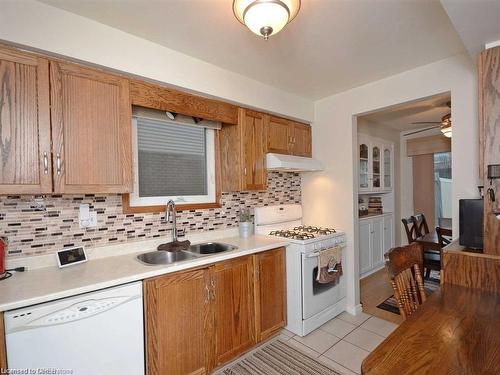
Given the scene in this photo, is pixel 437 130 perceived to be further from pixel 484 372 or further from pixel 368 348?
pixel 484 372

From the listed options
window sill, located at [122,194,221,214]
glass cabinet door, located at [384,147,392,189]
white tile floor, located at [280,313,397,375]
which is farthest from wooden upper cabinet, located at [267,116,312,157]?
glass cabinet door, located at [384,147,392,189]

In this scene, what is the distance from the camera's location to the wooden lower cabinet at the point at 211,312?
158 cm

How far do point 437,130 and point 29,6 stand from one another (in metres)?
5.33

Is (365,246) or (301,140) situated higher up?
(301,140)

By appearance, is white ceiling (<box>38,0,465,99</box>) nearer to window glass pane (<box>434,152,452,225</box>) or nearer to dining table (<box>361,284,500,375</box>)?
dining table (<box>361,284,500,375</box>)

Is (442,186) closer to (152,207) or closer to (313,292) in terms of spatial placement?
(313,292)

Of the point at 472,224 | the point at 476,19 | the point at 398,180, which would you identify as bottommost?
the point at 472,224

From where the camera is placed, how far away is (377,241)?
4031 mm

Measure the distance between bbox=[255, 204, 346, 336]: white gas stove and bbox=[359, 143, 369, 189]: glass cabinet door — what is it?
1.52 metres

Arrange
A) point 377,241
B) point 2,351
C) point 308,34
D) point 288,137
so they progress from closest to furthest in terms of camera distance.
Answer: point 2,351
point 308,34
point 288,137
point 377,241

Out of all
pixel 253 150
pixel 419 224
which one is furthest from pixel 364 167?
pixel 253 150

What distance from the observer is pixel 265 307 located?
7.18 ft

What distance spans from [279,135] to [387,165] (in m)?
2.65

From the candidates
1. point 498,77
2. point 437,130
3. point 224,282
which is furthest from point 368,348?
point 437,130
